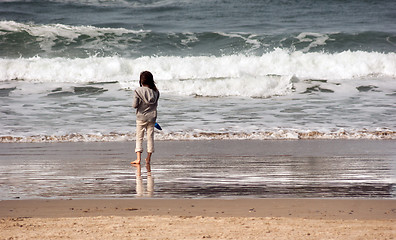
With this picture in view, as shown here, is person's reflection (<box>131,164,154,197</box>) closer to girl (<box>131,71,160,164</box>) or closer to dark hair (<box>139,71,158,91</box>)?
girl (<box>131,71,160,164</box>)

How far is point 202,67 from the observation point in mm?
20484

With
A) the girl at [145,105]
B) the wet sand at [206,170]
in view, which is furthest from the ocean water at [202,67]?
the girl at [145,105]

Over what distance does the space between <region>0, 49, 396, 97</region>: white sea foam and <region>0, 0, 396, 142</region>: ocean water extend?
1.7 inches

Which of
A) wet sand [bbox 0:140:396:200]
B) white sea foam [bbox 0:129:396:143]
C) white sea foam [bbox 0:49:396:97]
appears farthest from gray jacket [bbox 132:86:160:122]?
white sea foam [bbox 0:49:396:97]

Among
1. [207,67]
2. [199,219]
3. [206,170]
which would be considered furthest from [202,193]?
[207,67]

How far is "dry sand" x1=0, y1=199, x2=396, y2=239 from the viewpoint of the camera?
401 centimetres

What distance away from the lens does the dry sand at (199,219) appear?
13.2 feet

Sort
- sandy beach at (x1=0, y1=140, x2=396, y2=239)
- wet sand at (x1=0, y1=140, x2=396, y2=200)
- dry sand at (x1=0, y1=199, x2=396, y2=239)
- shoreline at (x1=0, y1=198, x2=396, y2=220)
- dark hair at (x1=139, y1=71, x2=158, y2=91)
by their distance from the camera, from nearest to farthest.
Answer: dry sand at (x1=0, y1=199, x2=396, y2=239)
sandy beach at (x1=0, y1=140, x2=396, y2=239)
shoreline at (x1=0, y1=198, x2=396, y2=220)
wet sand at (x1=0, y1=140, x2=396, y2=200)
dark hair at (x1=139, y1=71, x2=158, y2=91)

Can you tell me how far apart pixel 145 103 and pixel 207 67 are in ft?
39.6

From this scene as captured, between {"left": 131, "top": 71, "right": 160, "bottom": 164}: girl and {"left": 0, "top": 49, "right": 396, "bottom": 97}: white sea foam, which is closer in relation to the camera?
{"left": 131, "top": 71, "right": 160, "bottom": 164}: girl

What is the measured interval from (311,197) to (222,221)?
1.38 metres

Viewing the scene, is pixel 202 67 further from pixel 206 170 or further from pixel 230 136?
pixel 206 170

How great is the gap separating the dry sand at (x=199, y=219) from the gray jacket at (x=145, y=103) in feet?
10.7

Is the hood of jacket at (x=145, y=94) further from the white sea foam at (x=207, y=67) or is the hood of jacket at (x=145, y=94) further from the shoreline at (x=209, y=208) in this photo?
the white sea foam at (x=207, y=67)
